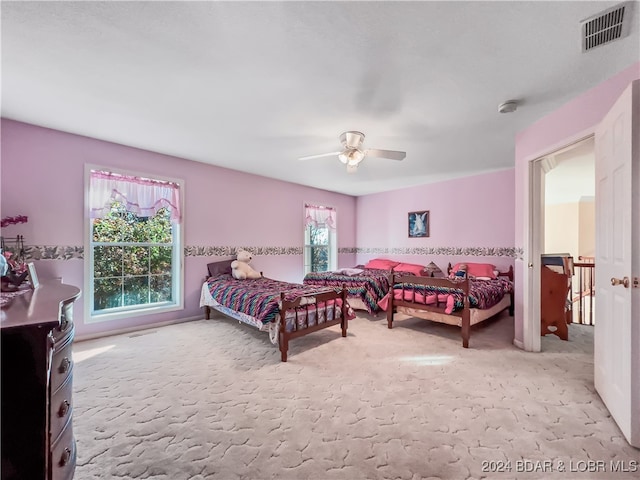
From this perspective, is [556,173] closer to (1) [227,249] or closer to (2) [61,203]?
(1) [227,249]

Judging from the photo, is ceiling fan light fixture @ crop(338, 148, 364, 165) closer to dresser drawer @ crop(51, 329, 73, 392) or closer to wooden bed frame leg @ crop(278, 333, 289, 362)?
wooden bed frame leg @ crop(278, 333, 289, 362)

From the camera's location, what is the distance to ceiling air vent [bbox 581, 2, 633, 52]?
1.50m

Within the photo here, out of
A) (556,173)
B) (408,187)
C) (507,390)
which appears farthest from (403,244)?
(507,390)

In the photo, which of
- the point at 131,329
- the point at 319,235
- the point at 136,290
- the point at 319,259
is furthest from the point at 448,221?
the point at 131,329

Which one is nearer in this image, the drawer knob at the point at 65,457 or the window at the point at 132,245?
the drawer knob at the point at 65,457

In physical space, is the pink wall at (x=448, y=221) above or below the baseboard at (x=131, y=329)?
above

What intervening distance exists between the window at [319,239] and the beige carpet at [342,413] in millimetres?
3137

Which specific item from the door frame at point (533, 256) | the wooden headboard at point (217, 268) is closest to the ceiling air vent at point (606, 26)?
the door frame at point (533, 256)

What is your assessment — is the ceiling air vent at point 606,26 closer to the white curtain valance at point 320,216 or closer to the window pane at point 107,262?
the white curtain valance at point 320,216

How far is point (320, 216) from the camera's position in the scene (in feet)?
20.4

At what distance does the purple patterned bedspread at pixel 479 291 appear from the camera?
333 centimetres

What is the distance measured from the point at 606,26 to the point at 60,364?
321 centimetres

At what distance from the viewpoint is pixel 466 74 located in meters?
2.05

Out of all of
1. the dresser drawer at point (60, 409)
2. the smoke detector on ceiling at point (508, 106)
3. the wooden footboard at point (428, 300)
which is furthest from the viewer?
the wooden footboard at point (428, 300)
